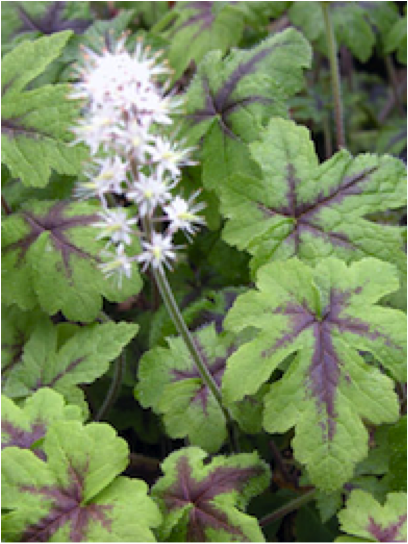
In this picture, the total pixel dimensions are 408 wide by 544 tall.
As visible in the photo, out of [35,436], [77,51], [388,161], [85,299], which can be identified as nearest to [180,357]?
[85,299]

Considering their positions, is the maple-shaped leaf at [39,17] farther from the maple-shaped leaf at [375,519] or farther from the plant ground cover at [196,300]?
the maple-shaped leaf at [375,519]

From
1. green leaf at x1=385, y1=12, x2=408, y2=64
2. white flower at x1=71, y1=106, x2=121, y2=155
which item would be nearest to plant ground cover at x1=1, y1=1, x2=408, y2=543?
white flower at x1=71, y1=106, x2=121, y2=155

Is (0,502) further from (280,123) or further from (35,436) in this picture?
(280,123)

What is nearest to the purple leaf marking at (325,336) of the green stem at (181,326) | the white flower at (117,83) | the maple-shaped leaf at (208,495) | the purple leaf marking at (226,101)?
the green stem at (181,326)

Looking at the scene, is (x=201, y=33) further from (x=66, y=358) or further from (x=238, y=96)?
(x=66, y=358)

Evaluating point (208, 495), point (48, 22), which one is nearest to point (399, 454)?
point (208, 495)

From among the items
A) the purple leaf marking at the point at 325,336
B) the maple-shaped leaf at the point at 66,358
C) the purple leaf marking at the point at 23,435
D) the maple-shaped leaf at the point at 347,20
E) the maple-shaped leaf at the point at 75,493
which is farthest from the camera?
the maple-shaped leaf at the point at 347,20
